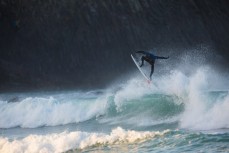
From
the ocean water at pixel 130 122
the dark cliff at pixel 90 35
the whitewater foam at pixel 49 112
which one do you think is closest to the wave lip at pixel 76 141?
the ocean water at pixel 130 122

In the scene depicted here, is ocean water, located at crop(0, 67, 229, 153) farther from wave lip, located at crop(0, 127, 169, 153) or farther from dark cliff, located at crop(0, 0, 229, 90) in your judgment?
dark cliff, located at crop(0, 0, 229, 90)

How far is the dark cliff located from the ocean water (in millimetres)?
16218

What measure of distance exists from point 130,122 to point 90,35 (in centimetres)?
2530

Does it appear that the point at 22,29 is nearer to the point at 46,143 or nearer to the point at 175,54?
the point at 175,54

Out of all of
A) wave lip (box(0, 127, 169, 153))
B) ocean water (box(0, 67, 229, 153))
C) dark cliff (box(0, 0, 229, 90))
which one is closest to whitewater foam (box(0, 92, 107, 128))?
ocean water (box(0, 67, 229, 153))

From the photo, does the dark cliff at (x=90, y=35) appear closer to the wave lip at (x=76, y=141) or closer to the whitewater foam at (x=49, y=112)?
the whitewater foam at (x=49, y=112)

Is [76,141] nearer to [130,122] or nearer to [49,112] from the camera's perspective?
[130,122]

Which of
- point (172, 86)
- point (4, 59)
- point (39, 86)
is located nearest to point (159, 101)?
point (172, 86)

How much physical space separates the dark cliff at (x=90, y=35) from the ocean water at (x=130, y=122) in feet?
53.2

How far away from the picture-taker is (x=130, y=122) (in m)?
15.2

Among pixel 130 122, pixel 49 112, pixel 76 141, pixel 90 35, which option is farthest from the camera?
pixel 90 35

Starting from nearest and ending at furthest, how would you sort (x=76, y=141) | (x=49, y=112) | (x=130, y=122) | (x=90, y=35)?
(x=76, y=141) → (x=130, y=122) → (x=49, y=112) → (x=90, y=35)

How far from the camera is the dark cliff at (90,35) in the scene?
125ft

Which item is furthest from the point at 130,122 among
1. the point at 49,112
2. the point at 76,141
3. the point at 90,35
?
the point at 90,35
